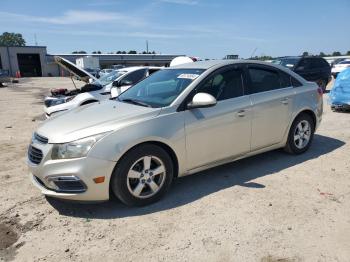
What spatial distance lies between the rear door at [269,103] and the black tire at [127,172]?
4.99 ft

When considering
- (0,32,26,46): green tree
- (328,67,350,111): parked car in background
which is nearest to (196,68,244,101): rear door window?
(328,67,350,111): parked car in background

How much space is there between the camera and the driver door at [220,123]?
4.22 m

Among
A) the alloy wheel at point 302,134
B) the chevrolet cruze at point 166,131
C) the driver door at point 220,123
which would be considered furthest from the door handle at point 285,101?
the driver door at point 220,123

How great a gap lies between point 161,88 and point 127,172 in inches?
58.2

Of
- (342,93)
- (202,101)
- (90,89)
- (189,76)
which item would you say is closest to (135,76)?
(90,89)

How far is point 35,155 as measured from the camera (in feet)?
12.8

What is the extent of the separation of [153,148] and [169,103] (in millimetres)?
640

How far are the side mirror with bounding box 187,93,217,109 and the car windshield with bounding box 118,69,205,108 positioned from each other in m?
0.26

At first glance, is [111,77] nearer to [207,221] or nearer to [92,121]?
[92,121]

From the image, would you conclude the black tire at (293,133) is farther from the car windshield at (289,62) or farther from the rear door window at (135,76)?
the car windshield at (289,62)

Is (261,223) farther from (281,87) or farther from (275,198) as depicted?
(281,87)

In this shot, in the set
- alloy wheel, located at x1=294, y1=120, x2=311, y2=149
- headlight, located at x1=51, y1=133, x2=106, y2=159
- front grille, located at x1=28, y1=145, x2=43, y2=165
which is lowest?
alloy wheel, located at x1=294, y1=120, x2=311, y2=149

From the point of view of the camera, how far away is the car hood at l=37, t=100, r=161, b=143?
12.1 ft

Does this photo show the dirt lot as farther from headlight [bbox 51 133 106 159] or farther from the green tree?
the green tree
